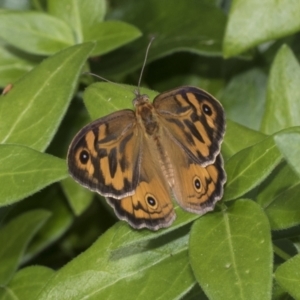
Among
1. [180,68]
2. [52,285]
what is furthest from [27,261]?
[180,68]

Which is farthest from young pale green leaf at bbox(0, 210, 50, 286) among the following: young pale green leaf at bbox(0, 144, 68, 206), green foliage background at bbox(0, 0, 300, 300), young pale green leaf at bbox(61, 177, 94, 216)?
young pale green leaf at bbox(0, 144, 68, 206)

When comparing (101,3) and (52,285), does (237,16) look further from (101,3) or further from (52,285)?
(52,285)

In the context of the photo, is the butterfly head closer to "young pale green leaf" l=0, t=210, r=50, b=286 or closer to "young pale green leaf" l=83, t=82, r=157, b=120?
"young pale green leaf" l=83, t=82, r=157, b=120

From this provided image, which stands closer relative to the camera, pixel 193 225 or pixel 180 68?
pixel 193 225

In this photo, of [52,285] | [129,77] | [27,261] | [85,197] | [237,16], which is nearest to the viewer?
[52,285]

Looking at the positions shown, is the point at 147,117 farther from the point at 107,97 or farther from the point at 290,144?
the point at 290,144

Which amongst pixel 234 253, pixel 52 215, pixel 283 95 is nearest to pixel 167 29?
pixel 283 95

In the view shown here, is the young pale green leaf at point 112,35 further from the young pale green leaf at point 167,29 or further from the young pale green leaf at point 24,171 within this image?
the young pale green leaf at point 24,171
